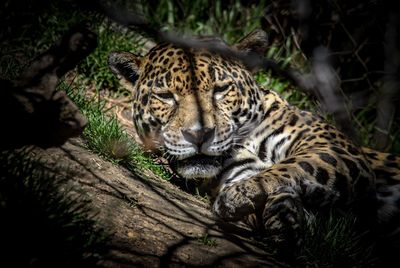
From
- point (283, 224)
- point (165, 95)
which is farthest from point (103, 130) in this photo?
point (283, 224)

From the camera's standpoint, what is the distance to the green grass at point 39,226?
3148 millimetres

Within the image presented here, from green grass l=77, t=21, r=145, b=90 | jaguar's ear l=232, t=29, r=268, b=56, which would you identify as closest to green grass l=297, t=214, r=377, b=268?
jaguar's ear l=232, t=29, r=268, b=56

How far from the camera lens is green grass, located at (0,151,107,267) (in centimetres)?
315

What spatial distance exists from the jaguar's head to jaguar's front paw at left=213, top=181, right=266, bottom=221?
0.69 metres

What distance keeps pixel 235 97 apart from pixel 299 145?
0.75 metres

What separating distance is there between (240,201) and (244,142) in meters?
1.33

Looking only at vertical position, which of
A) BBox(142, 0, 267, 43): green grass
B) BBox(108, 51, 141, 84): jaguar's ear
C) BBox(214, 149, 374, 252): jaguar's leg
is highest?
BBox(142, 0, 267, 43): green grass

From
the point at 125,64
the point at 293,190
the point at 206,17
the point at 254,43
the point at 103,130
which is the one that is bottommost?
the point at 103,130

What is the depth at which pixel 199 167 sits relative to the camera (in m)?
5.42

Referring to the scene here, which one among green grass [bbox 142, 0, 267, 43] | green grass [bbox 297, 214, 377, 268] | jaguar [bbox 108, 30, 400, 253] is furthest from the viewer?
green grass [bbox 142, 0, 267, 43]

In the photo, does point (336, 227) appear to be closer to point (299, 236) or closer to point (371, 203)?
point (299, 236)

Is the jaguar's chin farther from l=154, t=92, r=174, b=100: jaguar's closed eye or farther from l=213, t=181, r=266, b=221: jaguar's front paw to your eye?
l=213, t=181, r=266, b=221: jaguar's front paw

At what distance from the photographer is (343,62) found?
9852 mm

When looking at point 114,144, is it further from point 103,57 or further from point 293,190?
point 103,57
